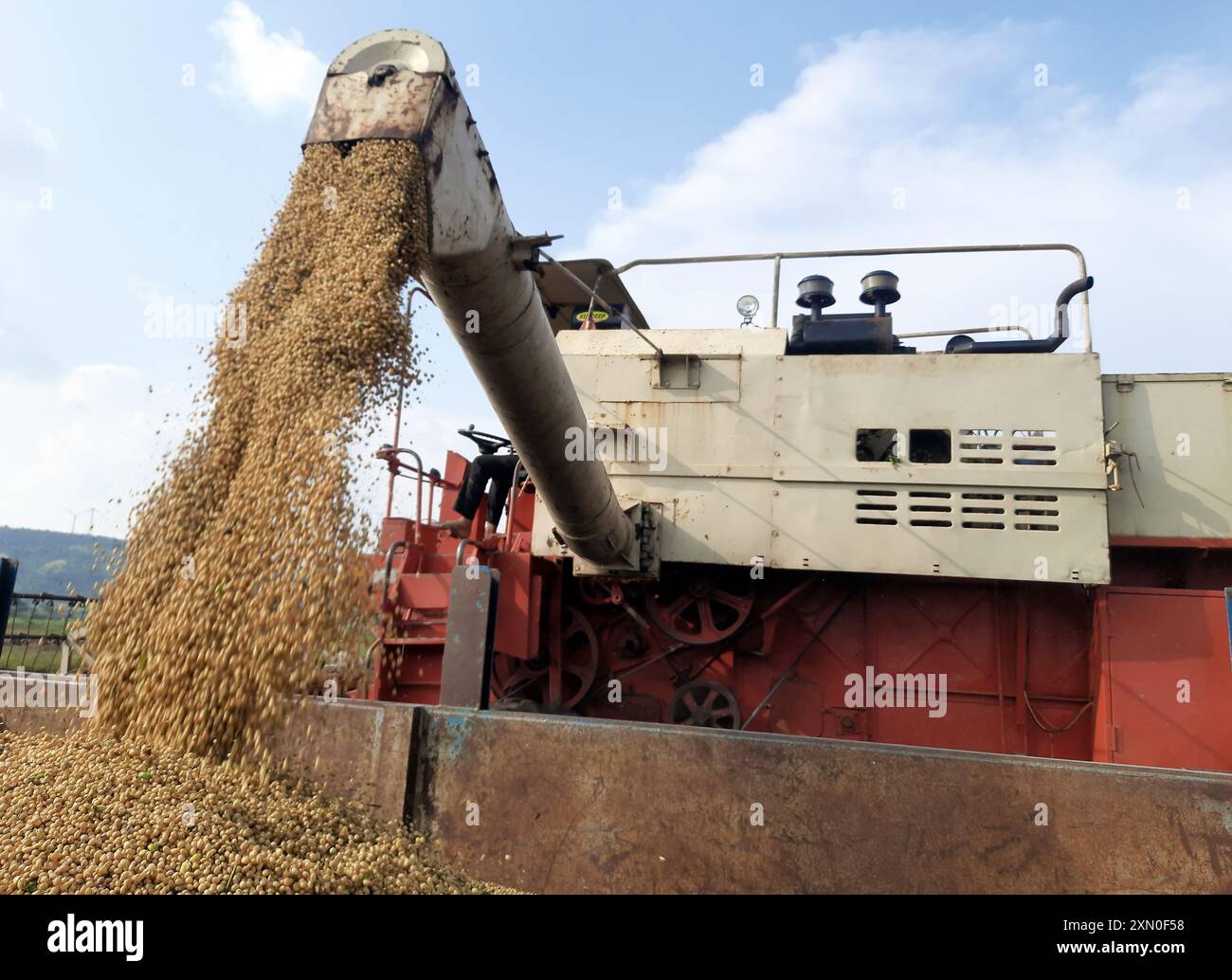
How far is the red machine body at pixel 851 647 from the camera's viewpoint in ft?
12.5

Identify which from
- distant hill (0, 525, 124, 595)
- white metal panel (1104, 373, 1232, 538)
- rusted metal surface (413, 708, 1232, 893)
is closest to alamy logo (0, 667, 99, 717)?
rusted metal surface (413, 708, 1232, 893)

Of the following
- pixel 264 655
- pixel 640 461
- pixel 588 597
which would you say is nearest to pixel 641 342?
pixel 640 461

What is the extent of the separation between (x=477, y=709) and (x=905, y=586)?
2716 millimetres

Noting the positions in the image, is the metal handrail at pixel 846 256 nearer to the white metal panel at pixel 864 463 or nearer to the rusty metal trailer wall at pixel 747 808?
the white metal panel at pixel 864 463

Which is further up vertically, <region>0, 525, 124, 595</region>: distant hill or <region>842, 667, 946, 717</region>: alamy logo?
<region>0, 525, 124, 595</region>: distant hill

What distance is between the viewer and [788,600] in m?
4.51

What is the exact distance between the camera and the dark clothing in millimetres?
5180

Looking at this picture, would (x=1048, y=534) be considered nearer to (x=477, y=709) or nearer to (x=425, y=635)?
(x=477, y=709)

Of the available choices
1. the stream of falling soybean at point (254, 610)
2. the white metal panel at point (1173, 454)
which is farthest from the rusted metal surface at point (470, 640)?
the white metal panel at point (1173, 454)
